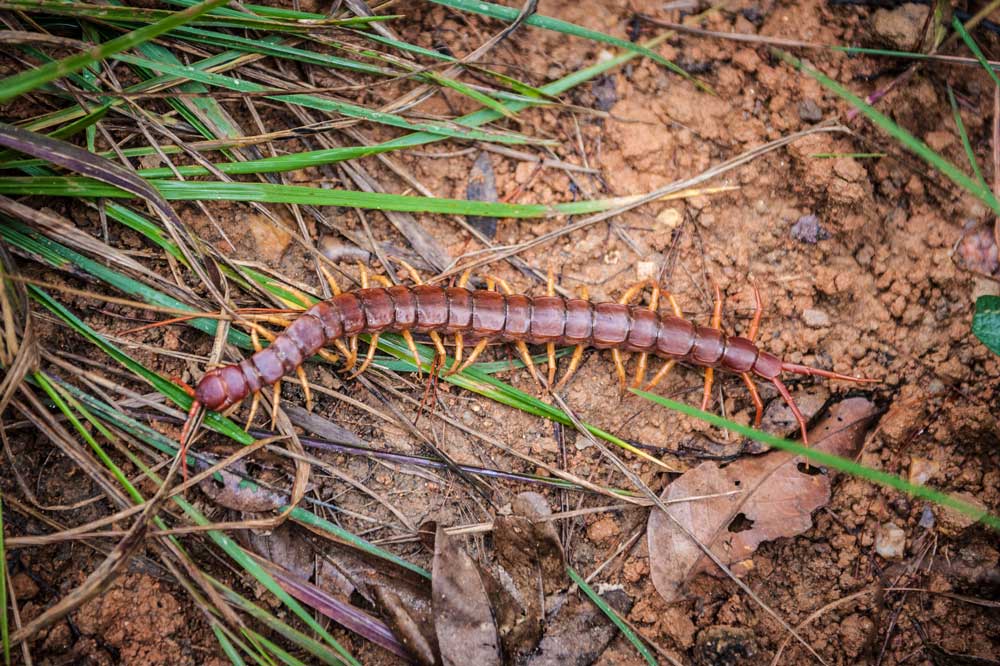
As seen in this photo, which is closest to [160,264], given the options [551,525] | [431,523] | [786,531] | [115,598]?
[115,598]

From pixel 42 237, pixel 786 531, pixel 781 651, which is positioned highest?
pixel 42 237

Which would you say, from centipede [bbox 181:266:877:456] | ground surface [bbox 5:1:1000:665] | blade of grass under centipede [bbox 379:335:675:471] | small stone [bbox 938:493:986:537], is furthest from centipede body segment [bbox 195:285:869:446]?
small stone [bbox 938:493:986:537]

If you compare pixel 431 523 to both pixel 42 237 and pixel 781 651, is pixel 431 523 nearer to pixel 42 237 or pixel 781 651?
pixel 781 651

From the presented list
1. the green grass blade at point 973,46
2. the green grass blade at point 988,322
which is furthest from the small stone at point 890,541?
the green grass blade at point 973,46

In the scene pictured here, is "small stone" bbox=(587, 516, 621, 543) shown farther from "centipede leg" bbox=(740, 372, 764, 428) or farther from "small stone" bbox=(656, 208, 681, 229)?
"small stone" bbox=(656, 208, 681, 229)

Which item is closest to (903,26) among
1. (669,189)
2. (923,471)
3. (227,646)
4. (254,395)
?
(669,189)

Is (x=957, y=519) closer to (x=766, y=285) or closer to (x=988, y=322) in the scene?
(x=988, y=322)
